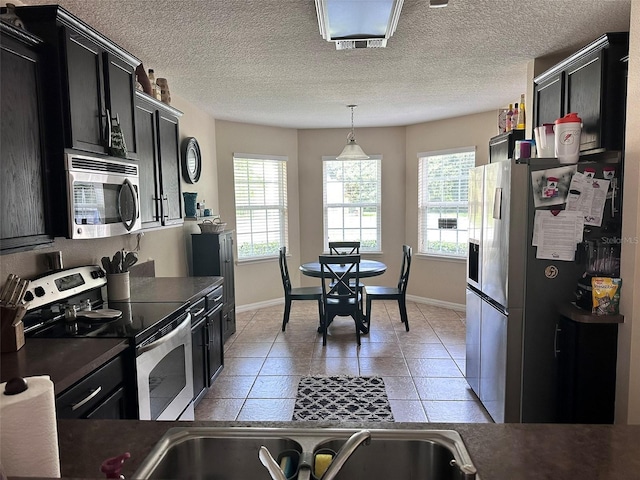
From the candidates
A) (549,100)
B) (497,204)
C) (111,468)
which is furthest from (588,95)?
(111,468)

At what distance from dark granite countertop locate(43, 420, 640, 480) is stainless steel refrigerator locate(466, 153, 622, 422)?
56.0 inches

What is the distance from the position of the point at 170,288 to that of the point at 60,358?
53.7 inches

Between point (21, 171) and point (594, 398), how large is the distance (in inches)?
115

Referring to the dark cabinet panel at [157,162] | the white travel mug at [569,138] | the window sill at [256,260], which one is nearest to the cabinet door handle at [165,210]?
the dark cabinet panel at [157,162]

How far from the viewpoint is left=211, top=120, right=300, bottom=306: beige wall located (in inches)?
218

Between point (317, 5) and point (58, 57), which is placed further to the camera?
point (317, 5)

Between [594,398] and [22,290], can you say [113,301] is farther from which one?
[594,398]

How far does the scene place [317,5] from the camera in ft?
7.20

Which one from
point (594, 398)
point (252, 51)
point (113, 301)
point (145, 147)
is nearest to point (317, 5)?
point (252, 51)

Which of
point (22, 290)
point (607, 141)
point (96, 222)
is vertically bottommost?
point (22, 290)

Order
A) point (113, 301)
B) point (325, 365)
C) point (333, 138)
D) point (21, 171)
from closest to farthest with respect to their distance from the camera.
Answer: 1. point (21, 171)
2. point (113, 301)
3. point (325, 365)
4. point (333, 138)

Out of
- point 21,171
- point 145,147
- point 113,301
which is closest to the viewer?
point 21,171

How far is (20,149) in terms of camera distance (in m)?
1.77

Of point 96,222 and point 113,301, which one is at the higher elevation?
point 96,222
